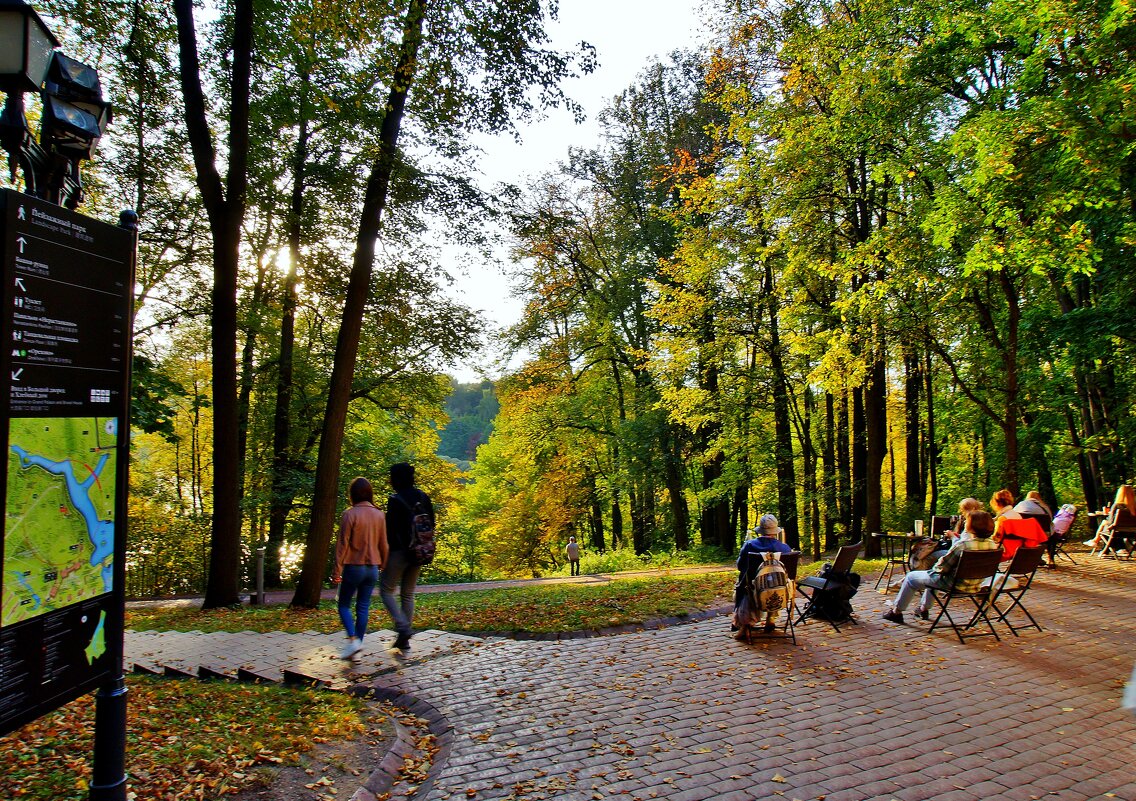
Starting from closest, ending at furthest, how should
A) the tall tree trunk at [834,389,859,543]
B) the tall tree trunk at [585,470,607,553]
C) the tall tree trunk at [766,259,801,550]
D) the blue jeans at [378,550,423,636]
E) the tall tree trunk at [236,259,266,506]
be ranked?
the blue jeans at [378,550,423,636]
the tall tree trunk at [236,259,266,506]
the tall tree trunk at [766,259,801,550]
the tall tree trunk at [834,389,859,543]
the tall tree trunk at [585,470,607,553]

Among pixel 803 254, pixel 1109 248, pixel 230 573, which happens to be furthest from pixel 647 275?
pixel 230 573

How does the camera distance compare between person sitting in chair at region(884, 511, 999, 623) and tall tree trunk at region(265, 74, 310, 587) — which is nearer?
person sitting in chair at region(884, 511, 999, 623)

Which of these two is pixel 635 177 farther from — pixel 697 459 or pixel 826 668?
pixel 826 668

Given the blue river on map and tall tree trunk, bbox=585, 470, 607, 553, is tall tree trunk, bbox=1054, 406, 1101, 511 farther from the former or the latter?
the blue river on map

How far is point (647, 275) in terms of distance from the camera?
24.4 metres

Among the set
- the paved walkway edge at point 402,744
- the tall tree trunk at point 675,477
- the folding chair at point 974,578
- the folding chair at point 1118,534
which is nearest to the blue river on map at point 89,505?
the paved walkway edge at point 402,744

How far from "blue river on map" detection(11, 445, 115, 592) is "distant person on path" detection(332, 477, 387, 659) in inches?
147

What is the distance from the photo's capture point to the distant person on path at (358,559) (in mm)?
7051

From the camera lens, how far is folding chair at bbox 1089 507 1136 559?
1232 centimetres

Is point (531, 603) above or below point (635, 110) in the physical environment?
below

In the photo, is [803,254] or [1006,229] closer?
[1006,229]

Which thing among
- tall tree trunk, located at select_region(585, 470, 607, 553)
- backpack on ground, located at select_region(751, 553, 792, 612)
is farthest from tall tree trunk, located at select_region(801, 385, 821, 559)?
backpack on ground, located at select_region(751, 553, 792, 612)

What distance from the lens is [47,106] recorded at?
3393 millimetres

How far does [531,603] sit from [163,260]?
1144 centimetres
